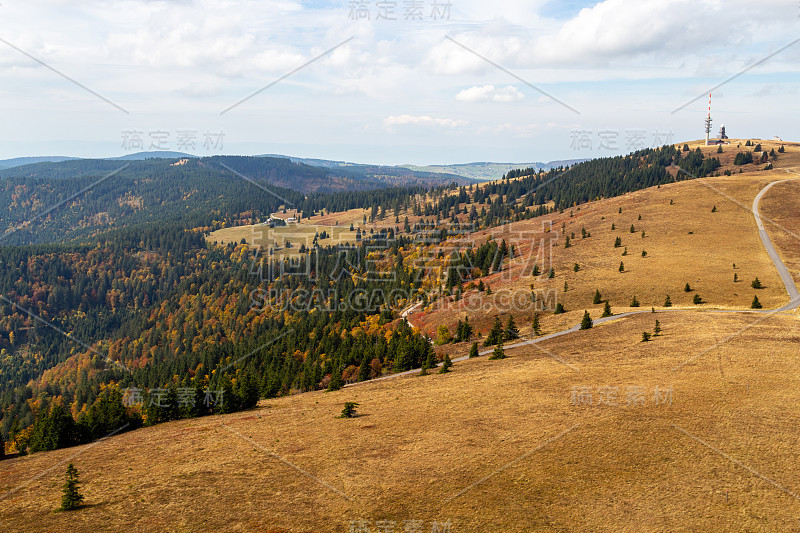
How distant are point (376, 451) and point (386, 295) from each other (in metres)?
122

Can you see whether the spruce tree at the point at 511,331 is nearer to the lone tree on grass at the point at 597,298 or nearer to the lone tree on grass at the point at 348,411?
the lone tree on grass at the point at 597,298

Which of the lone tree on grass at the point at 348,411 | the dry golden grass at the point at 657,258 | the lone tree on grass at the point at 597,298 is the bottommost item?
the lone tree on grass at the point at 348,411

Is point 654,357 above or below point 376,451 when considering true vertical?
above

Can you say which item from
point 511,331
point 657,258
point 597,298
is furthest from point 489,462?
point 657,258

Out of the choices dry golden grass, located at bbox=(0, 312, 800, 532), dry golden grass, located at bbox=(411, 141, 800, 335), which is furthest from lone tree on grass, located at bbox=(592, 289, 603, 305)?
dry golden grass, located at bbox=(0, 312, 800, 532)

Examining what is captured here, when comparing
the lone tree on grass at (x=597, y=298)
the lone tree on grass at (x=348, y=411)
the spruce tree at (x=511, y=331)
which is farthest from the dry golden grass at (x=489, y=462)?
the lone tree on grass at (x=597, y=298)

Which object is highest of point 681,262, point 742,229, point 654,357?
point 742,229

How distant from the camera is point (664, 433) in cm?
3322

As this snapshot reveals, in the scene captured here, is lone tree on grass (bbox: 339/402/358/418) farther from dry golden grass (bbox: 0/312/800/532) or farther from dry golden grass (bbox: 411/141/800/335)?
dry golden grass (bbox: 411/141/800/335)

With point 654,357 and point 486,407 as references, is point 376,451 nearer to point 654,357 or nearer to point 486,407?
point 486,407

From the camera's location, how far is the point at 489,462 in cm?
3133

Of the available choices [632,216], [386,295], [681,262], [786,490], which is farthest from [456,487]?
[632,216]

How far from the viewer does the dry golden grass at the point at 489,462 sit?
2583cm

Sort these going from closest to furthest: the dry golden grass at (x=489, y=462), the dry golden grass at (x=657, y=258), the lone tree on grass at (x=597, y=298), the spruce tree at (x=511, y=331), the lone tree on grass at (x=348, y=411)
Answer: the dry golden grass at (x=489, y=462), the lone tree on grass at (x=348, y=411), the spruce tree at (x=511, y=331), the dry golden grass at (x=657, y=258), the lone tree on grass at (x=597, y=298)
